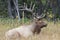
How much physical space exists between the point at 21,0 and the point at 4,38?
77.3 feet

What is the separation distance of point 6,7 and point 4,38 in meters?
23.9

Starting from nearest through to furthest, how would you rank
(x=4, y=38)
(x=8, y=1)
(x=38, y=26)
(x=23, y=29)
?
(x=4, y=38), (x=23, y=29), (x=38, y=26), (x=8, y=1)

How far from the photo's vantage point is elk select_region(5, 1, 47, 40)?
401 inches

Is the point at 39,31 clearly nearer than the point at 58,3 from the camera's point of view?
Yes

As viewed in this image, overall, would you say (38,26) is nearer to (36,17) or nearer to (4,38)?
(36,17)

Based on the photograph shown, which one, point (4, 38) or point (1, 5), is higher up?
point (4, 38)

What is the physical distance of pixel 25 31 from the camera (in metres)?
10.5

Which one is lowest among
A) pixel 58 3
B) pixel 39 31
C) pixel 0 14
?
pixel 0 14

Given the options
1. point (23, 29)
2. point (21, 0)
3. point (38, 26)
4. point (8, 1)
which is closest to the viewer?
point (23, 29)

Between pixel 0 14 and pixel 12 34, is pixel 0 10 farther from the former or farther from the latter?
pixel 12 34

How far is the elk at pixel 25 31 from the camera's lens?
1020cm

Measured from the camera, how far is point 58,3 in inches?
1042

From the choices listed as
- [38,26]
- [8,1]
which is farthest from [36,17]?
[8,1]

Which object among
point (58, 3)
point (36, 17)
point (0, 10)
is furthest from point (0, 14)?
point (36, 17)
